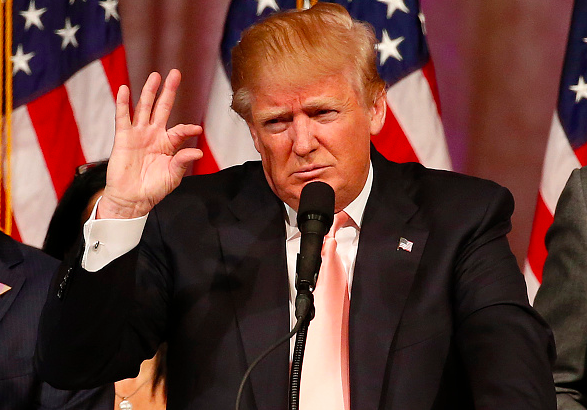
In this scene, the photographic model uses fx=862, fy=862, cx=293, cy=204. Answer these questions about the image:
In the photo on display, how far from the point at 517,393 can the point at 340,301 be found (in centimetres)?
42

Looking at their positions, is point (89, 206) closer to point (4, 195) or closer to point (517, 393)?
point (4, 195)

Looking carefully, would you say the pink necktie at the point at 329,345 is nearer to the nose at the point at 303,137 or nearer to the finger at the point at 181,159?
the nose at the point at 303,137

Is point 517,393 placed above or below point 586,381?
above

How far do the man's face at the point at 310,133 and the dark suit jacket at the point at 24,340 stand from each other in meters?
0.68

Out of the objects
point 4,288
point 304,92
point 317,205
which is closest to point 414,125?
point 304,92

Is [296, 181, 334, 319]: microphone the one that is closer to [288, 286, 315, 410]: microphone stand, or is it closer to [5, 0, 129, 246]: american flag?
[288, 286, 315, 410]: microphone stand

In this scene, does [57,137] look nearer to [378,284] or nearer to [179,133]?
[179,133]

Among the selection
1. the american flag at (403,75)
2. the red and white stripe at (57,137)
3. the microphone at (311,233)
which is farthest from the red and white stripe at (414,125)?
the microphone at (311,233)

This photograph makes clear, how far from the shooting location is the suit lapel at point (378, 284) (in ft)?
5.45

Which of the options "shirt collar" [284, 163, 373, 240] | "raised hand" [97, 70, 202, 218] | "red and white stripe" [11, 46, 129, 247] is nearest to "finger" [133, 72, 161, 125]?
"raised hand" [97, 70, 202, 218]

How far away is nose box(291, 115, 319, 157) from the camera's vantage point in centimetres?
172

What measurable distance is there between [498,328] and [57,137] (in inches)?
76.5

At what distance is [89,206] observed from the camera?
9.41 ft

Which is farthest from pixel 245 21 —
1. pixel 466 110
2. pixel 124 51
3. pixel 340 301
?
pixel 340 301
